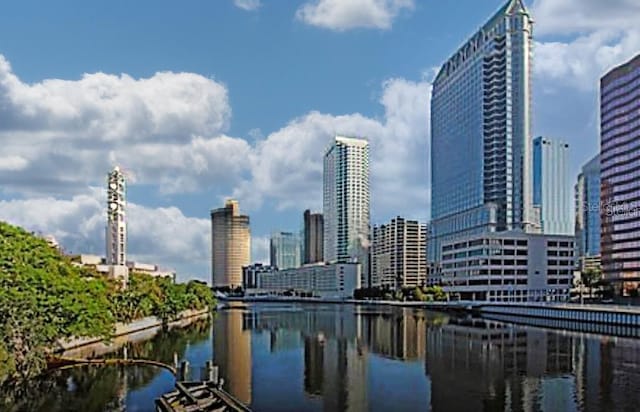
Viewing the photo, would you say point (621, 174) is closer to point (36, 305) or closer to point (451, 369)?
point (451, 369)

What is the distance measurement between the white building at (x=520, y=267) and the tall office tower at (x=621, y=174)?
11.4 meters

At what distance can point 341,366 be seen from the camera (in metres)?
59.7

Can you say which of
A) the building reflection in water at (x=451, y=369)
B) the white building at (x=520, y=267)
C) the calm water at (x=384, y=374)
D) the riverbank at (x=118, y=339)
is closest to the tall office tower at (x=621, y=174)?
the white building at (x=520, y=267)

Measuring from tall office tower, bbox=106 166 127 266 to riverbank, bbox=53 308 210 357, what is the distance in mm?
35634

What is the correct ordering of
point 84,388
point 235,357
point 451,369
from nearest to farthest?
point 84,388, point 451,369, point 235,357

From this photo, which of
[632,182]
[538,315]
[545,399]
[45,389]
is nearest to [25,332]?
[45,389]

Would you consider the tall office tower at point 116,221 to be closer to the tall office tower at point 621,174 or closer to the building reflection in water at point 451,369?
the building reflection in water at point 451,369

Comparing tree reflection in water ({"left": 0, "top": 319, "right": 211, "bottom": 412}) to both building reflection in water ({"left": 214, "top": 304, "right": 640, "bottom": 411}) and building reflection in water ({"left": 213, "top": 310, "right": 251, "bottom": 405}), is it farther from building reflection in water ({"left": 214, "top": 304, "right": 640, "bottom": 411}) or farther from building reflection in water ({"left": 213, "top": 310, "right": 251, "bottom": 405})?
building reflection in water ({"left": 214, "top": 304, "right": 640, "bottom": 411})

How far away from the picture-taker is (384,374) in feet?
179

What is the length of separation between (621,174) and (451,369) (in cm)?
11919

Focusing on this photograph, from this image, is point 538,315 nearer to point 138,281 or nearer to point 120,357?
point 138,281

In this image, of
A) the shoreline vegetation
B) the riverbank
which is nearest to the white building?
the riverbank

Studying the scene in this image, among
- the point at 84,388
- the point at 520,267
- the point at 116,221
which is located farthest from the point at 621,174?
the point at 84,388

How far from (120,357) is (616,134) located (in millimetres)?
134489
